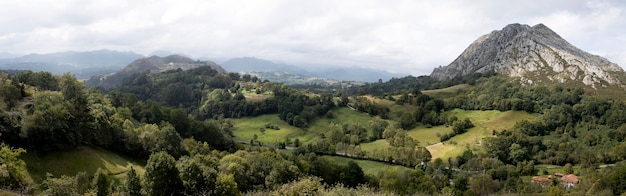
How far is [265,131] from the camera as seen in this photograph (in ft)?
485

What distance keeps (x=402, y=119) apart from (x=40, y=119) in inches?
4870

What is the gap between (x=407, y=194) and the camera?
75.4 metres

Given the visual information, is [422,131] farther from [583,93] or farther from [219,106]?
[219,106]

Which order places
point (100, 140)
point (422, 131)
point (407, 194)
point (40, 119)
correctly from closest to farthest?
point (40, 119)
point (100, 140)
point (407, 194)
point (422, 131)

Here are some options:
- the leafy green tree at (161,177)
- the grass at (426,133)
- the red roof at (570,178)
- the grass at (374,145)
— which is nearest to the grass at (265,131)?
the grass at (374,145)

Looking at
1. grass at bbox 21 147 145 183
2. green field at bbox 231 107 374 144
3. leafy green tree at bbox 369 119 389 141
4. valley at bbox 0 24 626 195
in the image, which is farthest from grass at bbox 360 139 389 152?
grass at bbox 21 147 145 183

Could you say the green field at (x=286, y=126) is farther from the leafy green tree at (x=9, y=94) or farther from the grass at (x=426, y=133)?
the leafy green tree at (x=9, y=94)

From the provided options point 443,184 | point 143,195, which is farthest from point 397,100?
point 143,195

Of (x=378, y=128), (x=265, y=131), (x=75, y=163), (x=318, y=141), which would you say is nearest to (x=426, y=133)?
(x=378, y=128)

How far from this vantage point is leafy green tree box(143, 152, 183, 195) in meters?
43.3

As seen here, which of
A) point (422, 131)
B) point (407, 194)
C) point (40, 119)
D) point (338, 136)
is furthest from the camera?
point (422, 131)

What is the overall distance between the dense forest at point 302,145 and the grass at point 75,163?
1494 mm

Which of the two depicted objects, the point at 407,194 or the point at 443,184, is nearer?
the point at 407,194

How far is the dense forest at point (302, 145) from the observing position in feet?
153
